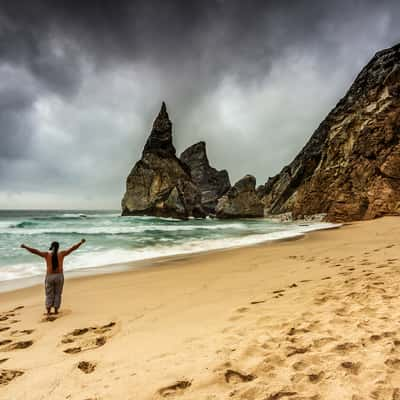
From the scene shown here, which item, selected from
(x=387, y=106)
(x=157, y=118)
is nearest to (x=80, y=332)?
(x=387, y=106)

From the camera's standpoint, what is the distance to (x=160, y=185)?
58.0 meters

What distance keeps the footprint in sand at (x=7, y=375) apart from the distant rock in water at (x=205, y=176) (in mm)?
83851

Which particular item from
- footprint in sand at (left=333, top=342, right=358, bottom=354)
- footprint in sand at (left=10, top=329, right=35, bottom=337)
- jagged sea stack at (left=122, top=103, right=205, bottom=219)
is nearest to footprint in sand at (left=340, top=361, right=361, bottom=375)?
footprint in sand at (left=333, top=342, right=358, bottom=354)

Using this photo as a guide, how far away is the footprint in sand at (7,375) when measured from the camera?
2439 millimetres

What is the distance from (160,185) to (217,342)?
56197mm

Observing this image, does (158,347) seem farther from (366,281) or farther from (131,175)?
(131,175)

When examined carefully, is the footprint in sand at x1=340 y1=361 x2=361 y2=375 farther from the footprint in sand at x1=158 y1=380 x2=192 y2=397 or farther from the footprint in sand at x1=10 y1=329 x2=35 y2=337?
the footprint in sand at x1=10 y1=329 x2=35 y2=337

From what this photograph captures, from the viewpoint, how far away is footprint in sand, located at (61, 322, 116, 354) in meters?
3.05

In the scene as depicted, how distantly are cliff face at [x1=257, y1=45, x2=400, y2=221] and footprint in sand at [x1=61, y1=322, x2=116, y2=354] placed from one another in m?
26.5

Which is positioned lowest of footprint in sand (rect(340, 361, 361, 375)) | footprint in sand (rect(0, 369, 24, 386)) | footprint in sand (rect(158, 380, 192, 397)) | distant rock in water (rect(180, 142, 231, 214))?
→ footprint in sand (rect(0, 369, 24, 386))

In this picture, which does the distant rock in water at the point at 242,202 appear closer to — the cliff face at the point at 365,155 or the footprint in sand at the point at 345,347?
the cliff face at the point at 365,155

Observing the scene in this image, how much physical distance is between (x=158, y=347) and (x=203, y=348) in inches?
20.1

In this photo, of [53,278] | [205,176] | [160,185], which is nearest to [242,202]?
[160,185]

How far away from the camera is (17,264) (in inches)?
359
